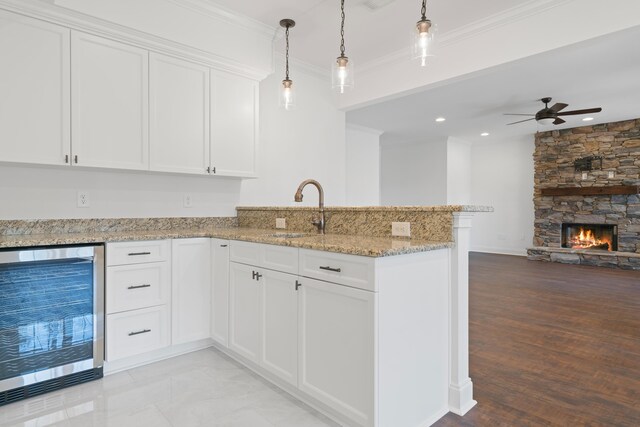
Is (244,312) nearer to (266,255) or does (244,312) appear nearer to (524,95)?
(266,255)

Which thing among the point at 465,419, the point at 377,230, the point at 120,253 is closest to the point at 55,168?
the point at 120,253

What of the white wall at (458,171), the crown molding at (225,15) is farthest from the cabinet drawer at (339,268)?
the white wall at (458,171)

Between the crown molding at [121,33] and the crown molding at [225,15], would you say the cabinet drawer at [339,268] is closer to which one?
the crown molding at [121,33]

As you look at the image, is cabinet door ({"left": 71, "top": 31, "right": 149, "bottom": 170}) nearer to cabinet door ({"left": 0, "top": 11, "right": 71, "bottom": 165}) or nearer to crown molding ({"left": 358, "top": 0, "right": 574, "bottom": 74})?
cabinet door ({"left": 0, "top": 11, "right": 71, "bottom": 165})

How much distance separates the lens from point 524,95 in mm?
5102

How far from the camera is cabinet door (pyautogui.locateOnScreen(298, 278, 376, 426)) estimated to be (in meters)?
1.59

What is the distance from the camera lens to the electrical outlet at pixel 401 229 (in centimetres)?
206

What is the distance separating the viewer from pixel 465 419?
6.14 ft

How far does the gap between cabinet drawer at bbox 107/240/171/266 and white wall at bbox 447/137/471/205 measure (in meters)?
6.68

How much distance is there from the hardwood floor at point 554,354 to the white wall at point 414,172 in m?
3.52

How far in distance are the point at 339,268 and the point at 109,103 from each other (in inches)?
81.4

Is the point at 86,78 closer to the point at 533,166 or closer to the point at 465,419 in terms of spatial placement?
the point at 465,419

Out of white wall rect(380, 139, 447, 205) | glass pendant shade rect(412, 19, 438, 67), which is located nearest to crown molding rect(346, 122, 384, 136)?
white wall rect(380, 139, 447, 205)

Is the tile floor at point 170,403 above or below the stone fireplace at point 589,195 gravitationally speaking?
below
